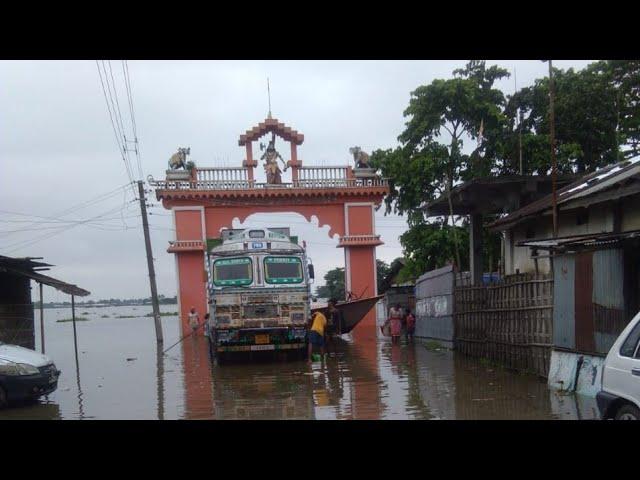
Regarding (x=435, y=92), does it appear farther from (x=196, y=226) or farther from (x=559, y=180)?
(x=196, y=226)

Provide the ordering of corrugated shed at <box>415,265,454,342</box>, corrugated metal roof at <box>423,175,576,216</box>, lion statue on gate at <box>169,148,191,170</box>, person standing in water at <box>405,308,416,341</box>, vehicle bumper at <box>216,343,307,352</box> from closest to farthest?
vehicle bumper at <box>216,343,307,352</box> → corrugated metal roof at <box>423,175,576,216</box> → corrugated shed at <box>415,265,454,342</box> → person standing in water at <box>405,308,416,341</box> → lion statue on gate at <box>169,148,191,170</box>

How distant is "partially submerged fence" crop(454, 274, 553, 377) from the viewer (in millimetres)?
12477

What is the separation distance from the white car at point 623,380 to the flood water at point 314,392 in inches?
104

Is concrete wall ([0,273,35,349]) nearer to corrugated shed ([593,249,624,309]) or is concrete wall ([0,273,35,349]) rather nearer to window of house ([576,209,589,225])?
corrugated shed ([593,249,624,309])

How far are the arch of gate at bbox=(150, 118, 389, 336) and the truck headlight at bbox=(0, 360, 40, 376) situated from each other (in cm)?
1608

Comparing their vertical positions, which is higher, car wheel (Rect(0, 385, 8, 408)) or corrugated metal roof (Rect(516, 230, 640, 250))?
corrugated metal roof (Rect(516, 230, 640, 250))

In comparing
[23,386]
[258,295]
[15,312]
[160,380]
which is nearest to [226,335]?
[258,295]

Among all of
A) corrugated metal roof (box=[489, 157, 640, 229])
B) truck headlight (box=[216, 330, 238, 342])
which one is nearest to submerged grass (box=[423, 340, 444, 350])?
corrugated metal roof (box=[489, 157, 640, 229])

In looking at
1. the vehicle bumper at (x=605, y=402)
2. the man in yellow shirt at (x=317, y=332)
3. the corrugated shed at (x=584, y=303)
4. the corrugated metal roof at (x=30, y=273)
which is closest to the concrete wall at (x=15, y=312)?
the corrugated metal roof at (x=30, y=273)

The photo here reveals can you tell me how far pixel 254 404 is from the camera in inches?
451

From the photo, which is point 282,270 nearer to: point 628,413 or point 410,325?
point 410,325
